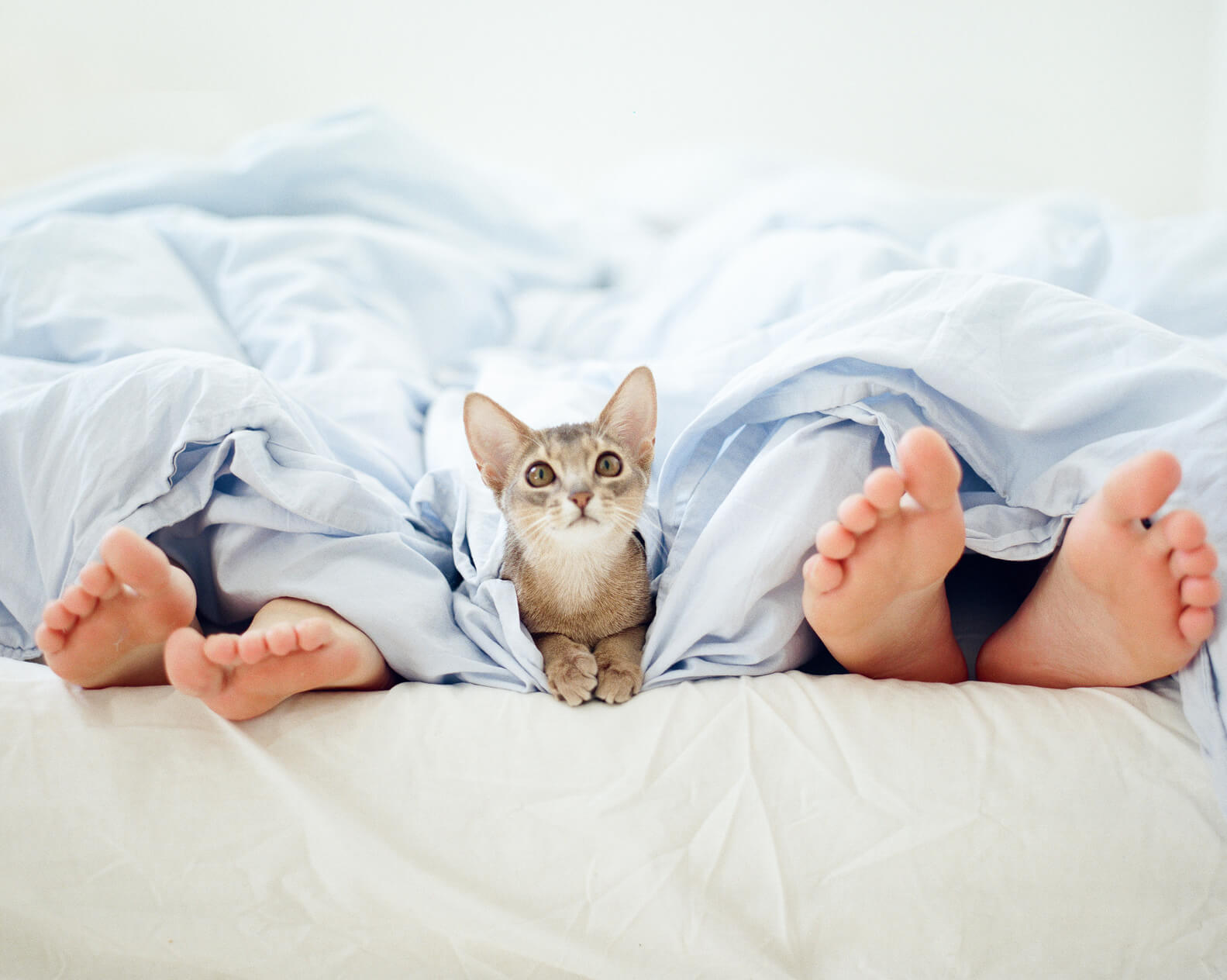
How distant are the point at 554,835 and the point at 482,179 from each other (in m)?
1.79

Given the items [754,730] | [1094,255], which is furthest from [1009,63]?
[754,730]

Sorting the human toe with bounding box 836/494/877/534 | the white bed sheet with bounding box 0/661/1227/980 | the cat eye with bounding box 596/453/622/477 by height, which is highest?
the human toe with bounding box 836/494/877/534

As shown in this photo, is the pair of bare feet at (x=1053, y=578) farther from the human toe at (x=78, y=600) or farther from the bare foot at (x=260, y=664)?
the human toe at (x=78, y=600)

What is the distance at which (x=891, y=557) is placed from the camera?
76 cm

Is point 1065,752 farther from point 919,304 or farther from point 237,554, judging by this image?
point 237,554

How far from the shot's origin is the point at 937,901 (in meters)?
0.70

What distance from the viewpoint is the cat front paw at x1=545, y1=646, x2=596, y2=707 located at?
0.85 m

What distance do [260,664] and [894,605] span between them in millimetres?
651

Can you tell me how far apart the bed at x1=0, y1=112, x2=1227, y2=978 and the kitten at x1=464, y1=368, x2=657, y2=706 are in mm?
51

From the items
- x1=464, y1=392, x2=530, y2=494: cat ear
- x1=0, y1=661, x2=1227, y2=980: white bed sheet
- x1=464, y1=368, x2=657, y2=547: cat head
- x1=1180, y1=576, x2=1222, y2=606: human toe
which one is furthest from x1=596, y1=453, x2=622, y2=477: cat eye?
x1=1180, y1=576, x2=1222, y2=606: human toe

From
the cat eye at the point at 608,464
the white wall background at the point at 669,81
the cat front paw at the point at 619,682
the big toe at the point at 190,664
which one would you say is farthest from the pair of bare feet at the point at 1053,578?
the white wall background at the point at 669,81

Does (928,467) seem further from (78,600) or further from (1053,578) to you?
(78,600)

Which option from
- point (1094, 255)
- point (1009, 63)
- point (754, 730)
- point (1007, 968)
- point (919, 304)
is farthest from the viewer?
point (1009, 63)

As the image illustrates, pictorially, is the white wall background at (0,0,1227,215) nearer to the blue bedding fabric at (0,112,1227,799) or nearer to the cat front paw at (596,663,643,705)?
the blue bedding fabric at (0,112,1227,799)
